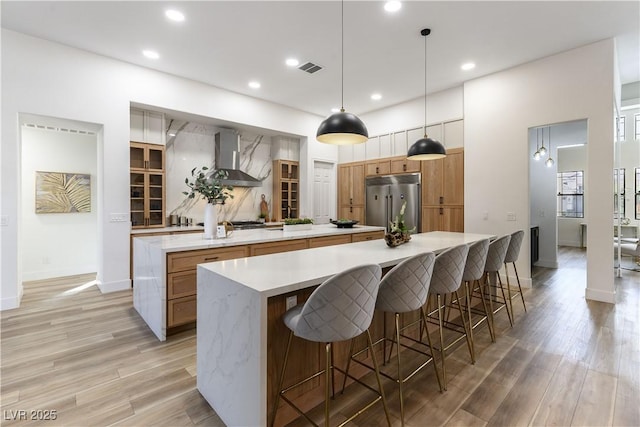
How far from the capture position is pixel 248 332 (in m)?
1.46

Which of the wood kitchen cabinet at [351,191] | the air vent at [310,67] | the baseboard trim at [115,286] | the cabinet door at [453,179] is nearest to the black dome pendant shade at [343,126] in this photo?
the air vent at [310,67]

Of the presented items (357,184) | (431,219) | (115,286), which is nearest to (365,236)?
(431,219)

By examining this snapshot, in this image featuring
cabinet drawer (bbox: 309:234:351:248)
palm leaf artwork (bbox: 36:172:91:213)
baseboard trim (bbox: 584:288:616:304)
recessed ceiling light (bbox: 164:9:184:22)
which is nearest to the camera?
recessed ceiling light (bbox: 164:9:184:22)

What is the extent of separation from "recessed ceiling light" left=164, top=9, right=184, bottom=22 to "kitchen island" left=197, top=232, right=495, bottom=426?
2.86 metres

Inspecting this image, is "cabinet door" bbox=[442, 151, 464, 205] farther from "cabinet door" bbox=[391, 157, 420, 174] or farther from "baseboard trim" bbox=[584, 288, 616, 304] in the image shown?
"baseboard trim" bbox=[584, 288, 616, 304]

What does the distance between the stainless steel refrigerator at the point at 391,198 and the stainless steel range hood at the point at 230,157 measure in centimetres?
241

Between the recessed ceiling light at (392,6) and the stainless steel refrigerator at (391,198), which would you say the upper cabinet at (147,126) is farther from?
the stainless steel refrigerator at (391,198)

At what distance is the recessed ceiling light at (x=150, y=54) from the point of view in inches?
154

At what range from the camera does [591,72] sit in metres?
3.73

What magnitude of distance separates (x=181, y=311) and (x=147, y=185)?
2.75 metres

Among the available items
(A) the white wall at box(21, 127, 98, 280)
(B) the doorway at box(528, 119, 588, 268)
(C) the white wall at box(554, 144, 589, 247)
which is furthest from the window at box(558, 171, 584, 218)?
(A) the white wall at box(21, 127, 98, 280)

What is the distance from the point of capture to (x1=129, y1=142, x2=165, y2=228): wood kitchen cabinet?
15.3 ft

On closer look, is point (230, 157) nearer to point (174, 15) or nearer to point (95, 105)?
point (95, 105)

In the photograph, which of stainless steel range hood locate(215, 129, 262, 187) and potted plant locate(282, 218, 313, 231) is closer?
potted plant locate(282, 218, 313, 231)
